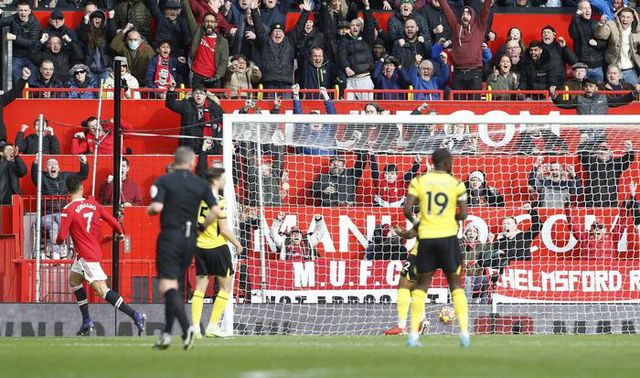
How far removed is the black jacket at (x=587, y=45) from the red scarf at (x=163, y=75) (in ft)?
24.2

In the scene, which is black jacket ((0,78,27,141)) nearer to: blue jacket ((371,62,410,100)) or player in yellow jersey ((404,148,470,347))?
blue jacket ((371,62,410,100))

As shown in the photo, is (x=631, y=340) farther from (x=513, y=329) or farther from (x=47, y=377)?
(x=47, y=377)

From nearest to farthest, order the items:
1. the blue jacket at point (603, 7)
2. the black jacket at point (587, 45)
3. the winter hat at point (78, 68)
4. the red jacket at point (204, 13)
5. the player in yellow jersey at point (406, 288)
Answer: the player in yellow jersey at point (406, 288) < the winter hat at point (78, 68) < the red jacket at point (204, 13) < the black jacket at point (587, 45) < the blue jacket at point (603, 7)

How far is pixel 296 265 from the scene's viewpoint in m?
19.3

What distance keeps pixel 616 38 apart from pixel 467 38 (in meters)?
2.90

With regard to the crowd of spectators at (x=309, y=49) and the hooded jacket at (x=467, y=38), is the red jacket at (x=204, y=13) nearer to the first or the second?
the crowd of spectators at (x=309, y=49)

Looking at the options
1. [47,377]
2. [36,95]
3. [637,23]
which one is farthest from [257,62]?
[47,377]

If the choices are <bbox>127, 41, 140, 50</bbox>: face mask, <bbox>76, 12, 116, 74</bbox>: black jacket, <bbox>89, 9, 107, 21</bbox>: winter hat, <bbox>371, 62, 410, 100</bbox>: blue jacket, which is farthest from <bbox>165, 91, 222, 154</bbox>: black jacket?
<bbox>371, 62, 410, 100</bbox>: blue jacket

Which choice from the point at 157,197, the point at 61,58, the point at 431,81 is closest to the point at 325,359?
the point at 157,197

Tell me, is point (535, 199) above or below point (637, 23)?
below

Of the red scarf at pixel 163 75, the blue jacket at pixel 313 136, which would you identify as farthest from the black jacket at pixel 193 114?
the blue jacket at pixel 313 136

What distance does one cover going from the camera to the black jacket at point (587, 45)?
80.3 feet

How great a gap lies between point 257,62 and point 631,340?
9903 millimetres

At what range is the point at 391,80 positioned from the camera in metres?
23.5
